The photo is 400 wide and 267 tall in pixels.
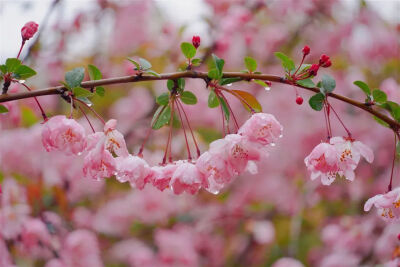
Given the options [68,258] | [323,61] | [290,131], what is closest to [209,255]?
[290,131]

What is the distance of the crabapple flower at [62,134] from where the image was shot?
A: 1004 millimetres

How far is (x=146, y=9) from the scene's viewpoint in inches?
129

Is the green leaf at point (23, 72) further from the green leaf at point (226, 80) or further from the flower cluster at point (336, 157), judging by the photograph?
the flower cluster at point (336, 157)

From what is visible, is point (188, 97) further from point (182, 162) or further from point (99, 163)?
point (99, 163)

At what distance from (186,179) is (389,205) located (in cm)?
47

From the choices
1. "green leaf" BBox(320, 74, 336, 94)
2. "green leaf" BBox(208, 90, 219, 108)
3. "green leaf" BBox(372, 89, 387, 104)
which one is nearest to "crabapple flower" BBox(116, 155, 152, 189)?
"green leaf" BBox(208, 90, 219, 108)

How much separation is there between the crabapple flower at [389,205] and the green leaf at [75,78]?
0.70 metres

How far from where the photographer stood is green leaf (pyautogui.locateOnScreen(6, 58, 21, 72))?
970mm

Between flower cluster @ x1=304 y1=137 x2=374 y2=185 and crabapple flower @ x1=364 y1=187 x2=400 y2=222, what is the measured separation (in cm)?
8

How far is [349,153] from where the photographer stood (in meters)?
1.08

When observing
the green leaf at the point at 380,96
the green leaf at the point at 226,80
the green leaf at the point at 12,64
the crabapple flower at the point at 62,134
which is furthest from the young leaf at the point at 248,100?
the green leaf at the point at 12,64

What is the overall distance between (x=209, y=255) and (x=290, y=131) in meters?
1.00

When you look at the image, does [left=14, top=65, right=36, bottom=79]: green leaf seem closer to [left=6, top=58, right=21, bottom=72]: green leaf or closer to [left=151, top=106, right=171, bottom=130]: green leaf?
[left=6, top=58, right=21, bottom=72]: green leaf

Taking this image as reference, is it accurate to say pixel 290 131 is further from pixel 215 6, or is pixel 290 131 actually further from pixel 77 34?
Answer: pixel 77 34
